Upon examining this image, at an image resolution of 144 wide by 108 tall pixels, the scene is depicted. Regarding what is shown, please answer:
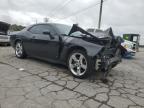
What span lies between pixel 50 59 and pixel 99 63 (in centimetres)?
159

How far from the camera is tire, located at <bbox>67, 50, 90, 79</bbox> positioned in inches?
141

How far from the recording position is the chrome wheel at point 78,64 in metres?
3.66

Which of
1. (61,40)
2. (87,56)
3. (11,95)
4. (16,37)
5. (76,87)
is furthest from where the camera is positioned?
(16,37)

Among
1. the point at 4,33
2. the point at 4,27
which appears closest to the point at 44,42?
the point at 4,27

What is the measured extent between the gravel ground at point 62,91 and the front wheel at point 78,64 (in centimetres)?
17

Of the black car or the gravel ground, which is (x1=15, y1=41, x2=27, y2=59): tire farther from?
the gravel ground

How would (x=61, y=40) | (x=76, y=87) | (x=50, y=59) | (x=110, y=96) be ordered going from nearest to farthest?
(x=110, y=96), (x=76, y=87), (x=61, y=40), (x=50, y=59)

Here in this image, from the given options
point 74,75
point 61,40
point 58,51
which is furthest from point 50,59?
point 74,75

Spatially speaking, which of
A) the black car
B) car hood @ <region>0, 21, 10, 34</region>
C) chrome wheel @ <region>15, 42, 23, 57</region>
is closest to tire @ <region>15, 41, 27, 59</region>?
chrome wheel @ <region>15, 42, 23, 57</region>

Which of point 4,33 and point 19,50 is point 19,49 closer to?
point 19,50

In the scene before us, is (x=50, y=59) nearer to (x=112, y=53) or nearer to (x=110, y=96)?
(x=112, y=53)

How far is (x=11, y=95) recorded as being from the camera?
2660 millimetres

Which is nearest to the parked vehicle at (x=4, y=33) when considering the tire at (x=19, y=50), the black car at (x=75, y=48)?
the tire at (x=19, y=50)

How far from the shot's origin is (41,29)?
16.0 ft
